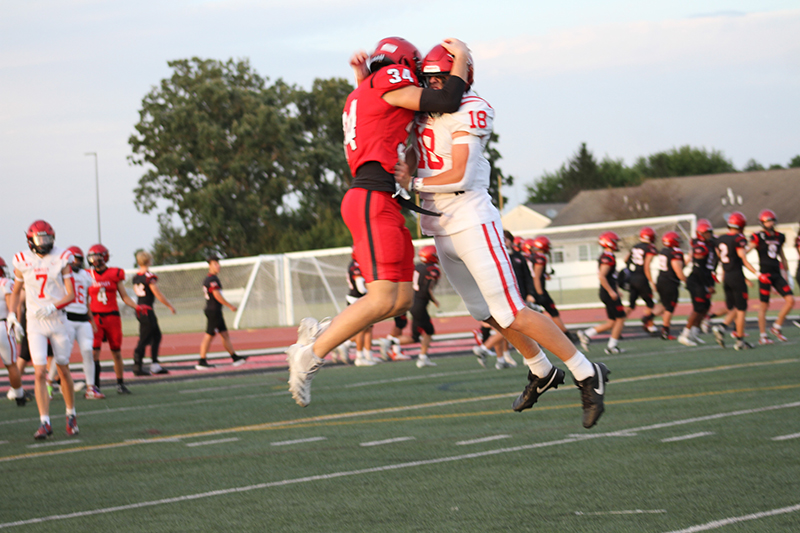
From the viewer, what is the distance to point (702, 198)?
6844cm

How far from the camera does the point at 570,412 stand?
29.6 feet

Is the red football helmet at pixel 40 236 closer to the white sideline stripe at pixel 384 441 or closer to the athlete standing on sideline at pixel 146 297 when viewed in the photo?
the white sideline stripe at pixel 384 441

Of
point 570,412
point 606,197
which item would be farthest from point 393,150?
point 606,197

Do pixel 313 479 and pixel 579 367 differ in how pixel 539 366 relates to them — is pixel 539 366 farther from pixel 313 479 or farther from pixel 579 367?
pixel 313 479

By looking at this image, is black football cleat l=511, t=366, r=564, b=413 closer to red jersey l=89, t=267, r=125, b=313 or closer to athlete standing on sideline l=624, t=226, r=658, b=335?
red jersey l=89, t=267, r=125, b=313

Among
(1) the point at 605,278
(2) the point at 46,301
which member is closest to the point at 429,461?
(2) the point at 46,301

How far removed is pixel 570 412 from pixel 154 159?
44065 millimetres

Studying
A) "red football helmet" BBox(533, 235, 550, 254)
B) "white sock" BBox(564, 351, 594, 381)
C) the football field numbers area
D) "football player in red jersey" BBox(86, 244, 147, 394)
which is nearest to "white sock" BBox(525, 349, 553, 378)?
"white sock" BBox(564, 351, 594, 381)

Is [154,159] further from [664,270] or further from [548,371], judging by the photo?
[548,371]

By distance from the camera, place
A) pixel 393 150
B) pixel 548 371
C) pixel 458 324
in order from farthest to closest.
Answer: pixel 458 324, pixel 548 371, pixel 393 150

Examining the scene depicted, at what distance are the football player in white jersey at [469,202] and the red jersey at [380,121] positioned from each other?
12 cm

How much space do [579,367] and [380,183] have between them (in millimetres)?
1495

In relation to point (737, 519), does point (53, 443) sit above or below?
below

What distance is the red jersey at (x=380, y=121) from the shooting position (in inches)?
183
